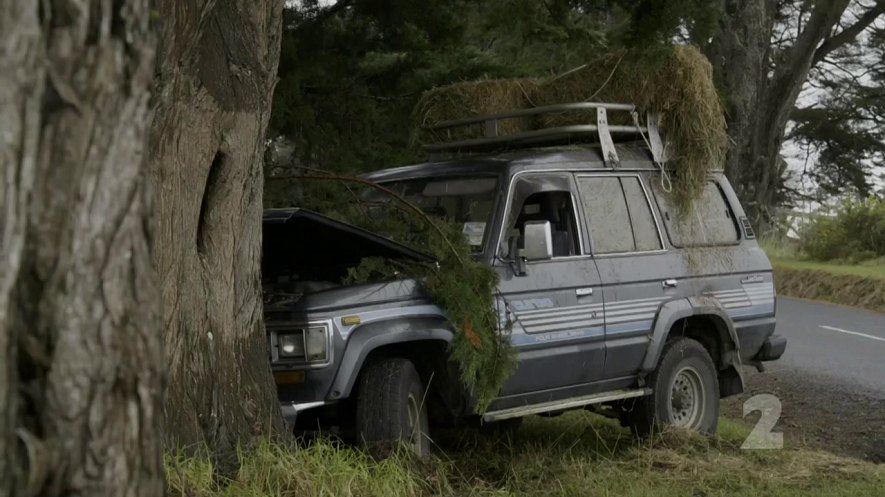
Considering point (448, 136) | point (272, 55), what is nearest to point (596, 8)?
point (448, 136)

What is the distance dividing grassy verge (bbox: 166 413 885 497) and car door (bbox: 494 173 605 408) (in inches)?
20.3

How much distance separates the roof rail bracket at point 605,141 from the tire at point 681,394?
1.38m

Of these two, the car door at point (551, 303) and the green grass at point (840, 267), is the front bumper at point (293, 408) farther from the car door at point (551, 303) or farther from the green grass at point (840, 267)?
the green grass at point (840, 267)

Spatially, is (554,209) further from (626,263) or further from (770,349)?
(770,349)

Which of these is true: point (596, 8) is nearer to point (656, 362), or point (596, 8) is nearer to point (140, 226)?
point (656, 362)

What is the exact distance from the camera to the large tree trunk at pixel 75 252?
109 inches

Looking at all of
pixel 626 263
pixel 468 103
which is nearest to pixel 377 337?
pixel 626 263

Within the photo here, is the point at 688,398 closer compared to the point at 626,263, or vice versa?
the point at 626,263

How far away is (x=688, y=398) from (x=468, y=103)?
3.01 m

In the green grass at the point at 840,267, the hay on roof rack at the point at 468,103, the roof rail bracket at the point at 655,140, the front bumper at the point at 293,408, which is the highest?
the hay on roof rack at the point at 468,103

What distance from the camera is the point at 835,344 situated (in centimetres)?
1534

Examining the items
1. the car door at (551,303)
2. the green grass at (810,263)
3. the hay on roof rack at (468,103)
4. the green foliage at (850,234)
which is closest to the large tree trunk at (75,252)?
the car door at (551,303)

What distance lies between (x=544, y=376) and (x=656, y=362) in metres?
1.17

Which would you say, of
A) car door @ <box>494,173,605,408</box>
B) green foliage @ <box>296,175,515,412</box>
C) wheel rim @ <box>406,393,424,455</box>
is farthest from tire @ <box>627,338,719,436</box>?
wheel rim @ <box>406,393,424,455</box>
